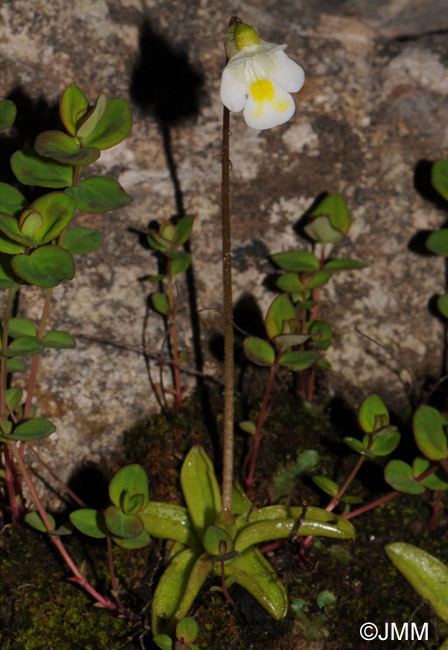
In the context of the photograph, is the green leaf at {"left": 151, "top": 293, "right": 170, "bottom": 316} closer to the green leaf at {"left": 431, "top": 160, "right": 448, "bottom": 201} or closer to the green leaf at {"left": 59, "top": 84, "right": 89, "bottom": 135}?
the green leaf at {"left": 59, "top": 84, "right": 89, "bottom": 135}

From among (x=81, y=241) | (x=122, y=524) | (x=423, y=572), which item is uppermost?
(x=81, y=241)

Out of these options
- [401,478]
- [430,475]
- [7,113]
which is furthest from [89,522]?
[7,113]

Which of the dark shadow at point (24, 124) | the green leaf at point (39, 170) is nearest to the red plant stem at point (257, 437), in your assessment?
the green leaf at point (39, 170)

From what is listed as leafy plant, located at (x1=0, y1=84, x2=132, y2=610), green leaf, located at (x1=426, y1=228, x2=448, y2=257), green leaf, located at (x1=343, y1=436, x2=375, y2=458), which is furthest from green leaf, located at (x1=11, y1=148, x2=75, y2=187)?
green leaf, located at (x1=426, y1=228, x2=448, y2=257)

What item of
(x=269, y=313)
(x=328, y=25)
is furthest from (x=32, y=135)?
(x=328, y=25)

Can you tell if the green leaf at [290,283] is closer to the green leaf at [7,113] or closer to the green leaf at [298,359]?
the green leaf at [298,359]

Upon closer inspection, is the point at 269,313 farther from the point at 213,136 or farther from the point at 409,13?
the point at 409,13

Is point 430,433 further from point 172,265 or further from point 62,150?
point 62,150
